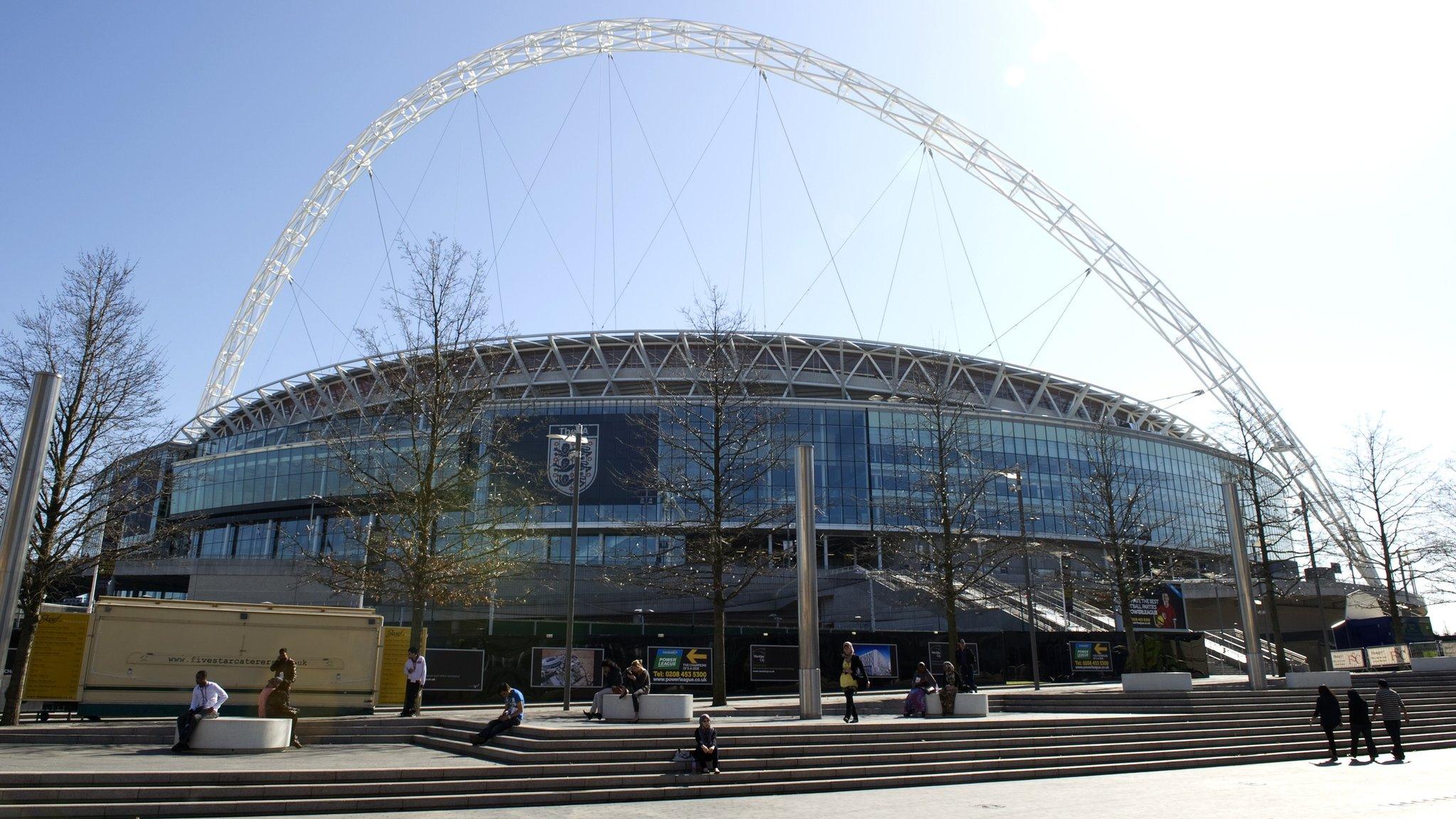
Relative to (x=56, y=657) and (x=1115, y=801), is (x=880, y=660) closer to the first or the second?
(x=1115, y=801)

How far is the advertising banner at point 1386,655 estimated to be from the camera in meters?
32.7

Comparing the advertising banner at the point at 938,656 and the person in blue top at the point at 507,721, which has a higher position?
the advertising banner at the point at 938,656

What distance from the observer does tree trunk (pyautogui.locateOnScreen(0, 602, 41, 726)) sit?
19.5 metres

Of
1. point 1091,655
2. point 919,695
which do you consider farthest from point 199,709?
point 1091,655

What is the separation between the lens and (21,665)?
20.2 meters

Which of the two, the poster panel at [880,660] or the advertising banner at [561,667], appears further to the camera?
the poster panel at [880,660]

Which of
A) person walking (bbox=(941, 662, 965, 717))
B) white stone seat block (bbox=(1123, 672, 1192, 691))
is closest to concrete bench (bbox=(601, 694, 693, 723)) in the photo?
person walking (bbox=(941, 662, 965, 717))

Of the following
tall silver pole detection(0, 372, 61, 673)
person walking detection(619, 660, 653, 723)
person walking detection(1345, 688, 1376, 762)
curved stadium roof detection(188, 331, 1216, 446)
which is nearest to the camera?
tall silver pole detection(0, 372, 61, 673)

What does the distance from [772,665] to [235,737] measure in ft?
62.7

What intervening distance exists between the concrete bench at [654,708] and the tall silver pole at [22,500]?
9.67m

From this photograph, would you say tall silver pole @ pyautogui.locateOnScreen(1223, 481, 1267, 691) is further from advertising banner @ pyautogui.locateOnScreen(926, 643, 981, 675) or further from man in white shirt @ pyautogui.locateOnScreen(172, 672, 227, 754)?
man in white shirt @ pyautogui.locateOnScreen(172, 672, 227, 754)

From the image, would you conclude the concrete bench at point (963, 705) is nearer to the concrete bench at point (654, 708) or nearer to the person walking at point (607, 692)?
the concrete bench at point (654, 708)

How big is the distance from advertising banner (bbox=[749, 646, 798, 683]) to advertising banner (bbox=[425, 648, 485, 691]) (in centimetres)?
921

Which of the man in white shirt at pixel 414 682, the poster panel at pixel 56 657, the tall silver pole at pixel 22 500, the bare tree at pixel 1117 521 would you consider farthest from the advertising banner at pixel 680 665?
the tall silver pole at pixel 22 500
